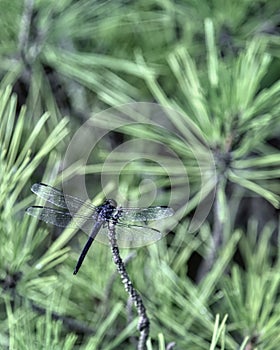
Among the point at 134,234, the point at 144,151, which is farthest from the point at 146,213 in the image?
the point at 144,151

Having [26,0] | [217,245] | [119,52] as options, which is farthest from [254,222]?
[26,0]

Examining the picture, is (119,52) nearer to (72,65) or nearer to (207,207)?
(72,65)

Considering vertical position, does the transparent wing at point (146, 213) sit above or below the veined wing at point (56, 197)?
below

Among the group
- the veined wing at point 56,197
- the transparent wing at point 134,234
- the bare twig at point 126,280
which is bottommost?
the bare twig at point 126,280

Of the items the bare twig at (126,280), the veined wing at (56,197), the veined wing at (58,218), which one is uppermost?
the veined wing at (56,197)

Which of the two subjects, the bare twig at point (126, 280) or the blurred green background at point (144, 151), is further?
the blurred green background at point (144, 151)
